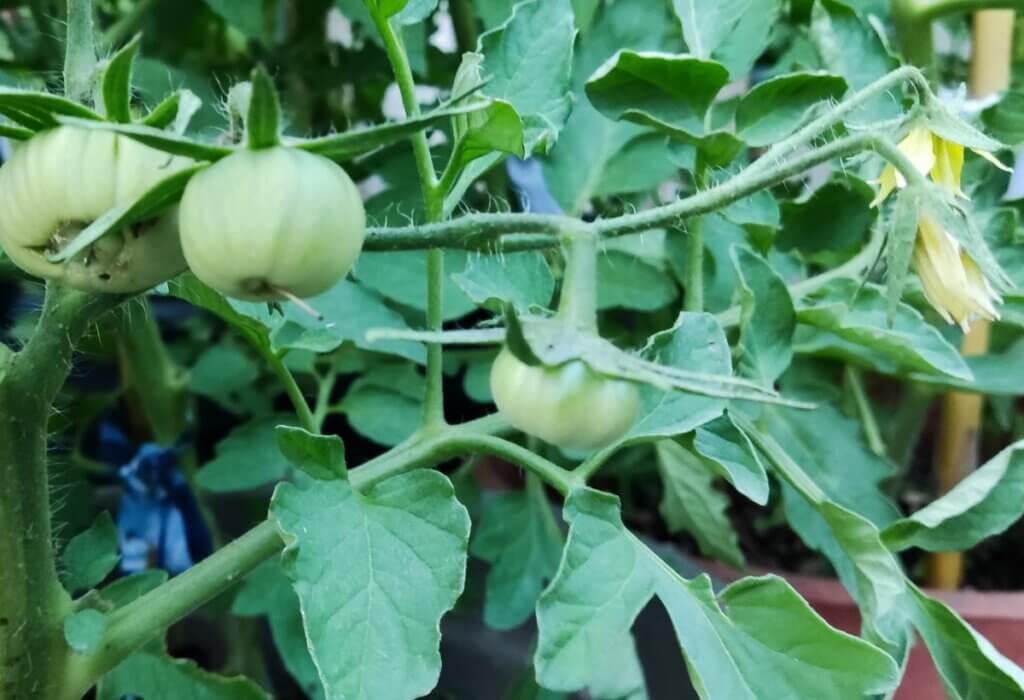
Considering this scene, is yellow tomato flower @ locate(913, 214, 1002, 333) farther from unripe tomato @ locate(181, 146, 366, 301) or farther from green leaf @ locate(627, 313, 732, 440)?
unripe tomato @ locate(181, 146, 366, 301)

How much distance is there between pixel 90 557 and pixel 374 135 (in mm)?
268

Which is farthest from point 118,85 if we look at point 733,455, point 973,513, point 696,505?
point 696,505

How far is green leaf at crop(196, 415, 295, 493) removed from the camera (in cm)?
52

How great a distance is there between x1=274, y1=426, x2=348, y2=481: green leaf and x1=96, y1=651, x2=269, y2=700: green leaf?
0.47 feet

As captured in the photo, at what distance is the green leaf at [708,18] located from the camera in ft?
1.35

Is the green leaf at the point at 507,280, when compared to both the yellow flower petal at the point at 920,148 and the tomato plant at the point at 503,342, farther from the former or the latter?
the yellow flower petal at the point at 920,148

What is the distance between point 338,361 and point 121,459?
0.64 feet

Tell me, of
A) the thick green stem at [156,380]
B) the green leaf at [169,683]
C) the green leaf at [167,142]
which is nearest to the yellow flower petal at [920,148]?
the green leaf at [167,142]

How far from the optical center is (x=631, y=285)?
538 mm

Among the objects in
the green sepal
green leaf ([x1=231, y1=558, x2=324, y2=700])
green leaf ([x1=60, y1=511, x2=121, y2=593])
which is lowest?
green leaf ([x1=231, y1=558, x2=324, y2=700])

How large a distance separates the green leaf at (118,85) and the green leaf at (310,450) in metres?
0.12

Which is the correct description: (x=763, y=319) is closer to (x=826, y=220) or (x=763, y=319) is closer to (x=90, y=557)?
(x=826, y=220)

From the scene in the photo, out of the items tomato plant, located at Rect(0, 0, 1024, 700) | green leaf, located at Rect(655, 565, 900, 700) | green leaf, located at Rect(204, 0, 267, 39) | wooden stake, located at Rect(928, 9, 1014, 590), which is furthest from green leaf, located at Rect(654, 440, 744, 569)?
green leaf, located at Rect(204, 0, 267, 39)

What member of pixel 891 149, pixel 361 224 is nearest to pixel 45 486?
pixel 361 224
